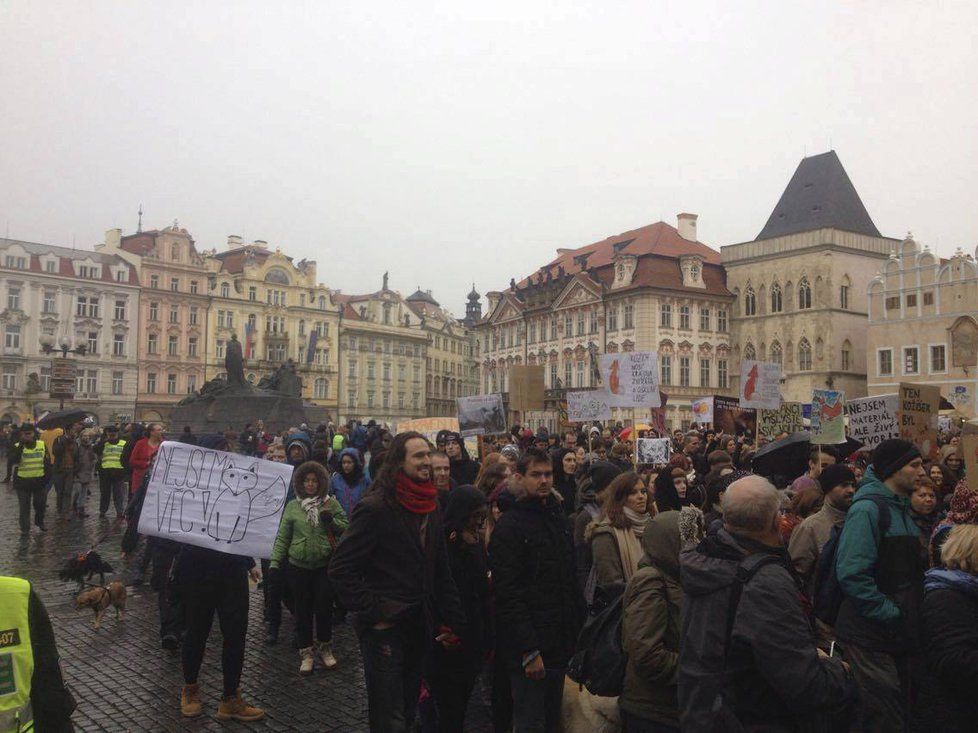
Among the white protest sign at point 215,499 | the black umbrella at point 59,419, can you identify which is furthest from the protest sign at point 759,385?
the black umbrella at point 59,419

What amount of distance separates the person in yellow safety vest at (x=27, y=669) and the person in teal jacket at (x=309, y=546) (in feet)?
13.0

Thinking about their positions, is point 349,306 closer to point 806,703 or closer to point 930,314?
point 930,314

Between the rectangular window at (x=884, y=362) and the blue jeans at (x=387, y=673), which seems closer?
the blue jeans at (x=387, y=673)

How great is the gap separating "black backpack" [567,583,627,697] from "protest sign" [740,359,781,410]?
488 inches

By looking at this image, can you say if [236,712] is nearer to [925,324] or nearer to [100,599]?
[100,599]

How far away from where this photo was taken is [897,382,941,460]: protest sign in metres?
11.8

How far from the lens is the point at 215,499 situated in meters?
6.05

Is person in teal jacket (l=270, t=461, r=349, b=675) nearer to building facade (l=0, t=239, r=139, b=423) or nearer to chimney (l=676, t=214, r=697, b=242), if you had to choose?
chimney (l=676, t=214, r=697, b=242)

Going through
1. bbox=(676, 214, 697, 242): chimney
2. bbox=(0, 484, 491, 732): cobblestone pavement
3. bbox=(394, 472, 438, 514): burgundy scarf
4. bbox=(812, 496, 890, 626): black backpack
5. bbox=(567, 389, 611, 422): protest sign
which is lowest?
bbox=(0, 484, 491, 732): cobblestone pavement


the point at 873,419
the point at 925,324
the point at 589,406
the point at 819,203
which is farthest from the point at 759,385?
the point at 819,203

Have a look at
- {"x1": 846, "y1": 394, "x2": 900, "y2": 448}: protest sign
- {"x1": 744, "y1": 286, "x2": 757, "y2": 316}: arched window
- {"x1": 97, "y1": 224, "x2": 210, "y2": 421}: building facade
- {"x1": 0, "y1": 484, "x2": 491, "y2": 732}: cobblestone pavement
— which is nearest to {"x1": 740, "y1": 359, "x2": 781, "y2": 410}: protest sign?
{"x1": 846, "y1": 394, "x2": 900, "y2": 448}: protest sign

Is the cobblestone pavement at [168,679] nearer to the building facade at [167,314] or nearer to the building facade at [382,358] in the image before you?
the building facade at [167,314]

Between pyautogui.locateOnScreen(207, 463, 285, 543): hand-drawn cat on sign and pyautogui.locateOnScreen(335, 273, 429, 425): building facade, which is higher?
pyautogui.locateOnScreen(335, 273, 429, 425): building facade

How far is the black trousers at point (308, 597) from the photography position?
6.84 meters
